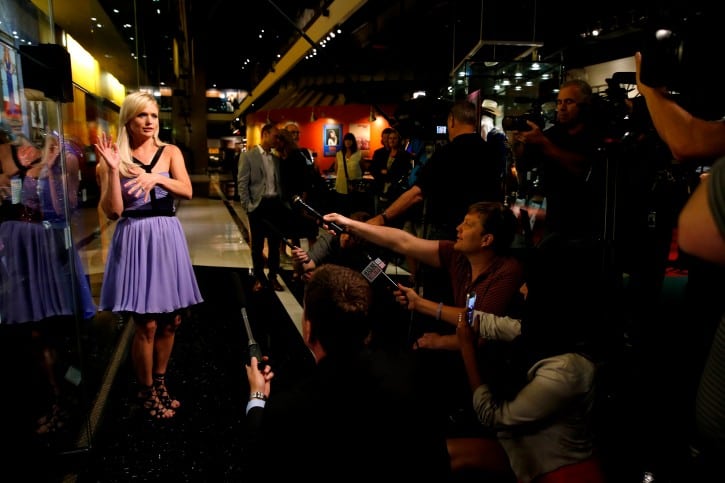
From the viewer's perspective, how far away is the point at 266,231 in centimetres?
530

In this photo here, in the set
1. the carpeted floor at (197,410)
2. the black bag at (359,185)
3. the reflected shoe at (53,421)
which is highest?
the black bag at (359,185)

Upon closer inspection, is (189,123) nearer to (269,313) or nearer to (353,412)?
(269,313)

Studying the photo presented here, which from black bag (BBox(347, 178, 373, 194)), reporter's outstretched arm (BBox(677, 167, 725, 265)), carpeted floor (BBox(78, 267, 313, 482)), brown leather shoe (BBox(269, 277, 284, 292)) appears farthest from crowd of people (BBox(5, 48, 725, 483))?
black bag (BBox(347, 178, 373, 194))

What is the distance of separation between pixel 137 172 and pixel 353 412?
1.89 metres

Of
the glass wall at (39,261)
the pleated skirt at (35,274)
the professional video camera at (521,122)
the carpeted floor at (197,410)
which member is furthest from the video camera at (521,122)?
the pleated skirt at (35,274)

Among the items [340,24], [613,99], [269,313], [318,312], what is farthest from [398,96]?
[318,312]

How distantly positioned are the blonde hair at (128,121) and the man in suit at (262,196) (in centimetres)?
265

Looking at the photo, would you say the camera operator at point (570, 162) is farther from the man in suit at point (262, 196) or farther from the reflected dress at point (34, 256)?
the man in suit at point (262, 196)

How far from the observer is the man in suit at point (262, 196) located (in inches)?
204

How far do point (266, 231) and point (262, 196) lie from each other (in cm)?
37

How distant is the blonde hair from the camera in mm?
2453

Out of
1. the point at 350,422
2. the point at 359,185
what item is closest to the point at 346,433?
the point at 350,422

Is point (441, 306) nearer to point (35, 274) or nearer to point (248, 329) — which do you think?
point (248, 329)

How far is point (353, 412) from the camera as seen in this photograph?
1076 millimetres
